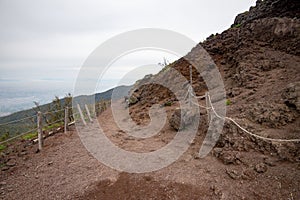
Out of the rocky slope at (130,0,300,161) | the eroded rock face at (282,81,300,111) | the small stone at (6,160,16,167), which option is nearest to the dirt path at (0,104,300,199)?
the small stone at (6,160,16,167)

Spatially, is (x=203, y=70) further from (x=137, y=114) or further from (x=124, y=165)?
(x=124, y=165)

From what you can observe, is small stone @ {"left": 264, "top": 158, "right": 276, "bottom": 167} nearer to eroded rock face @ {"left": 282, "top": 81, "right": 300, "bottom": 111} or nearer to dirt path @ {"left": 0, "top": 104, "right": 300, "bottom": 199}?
dirt path @ {"left": 0, "top": 104, "right": 300, "bottom": 199}

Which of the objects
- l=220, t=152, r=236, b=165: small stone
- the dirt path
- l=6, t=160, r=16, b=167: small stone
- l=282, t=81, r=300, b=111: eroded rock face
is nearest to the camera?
the dirt path

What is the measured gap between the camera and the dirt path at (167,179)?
11.7 feet

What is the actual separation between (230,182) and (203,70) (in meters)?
7.99

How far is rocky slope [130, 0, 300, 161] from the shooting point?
463 cm

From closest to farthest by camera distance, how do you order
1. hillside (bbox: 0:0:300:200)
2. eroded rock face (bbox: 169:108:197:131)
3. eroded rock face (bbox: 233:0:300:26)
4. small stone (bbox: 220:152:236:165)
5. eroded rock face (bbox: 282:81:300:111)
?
hillside (bbox: 0:0:300:200) < small stone (bbox: 220:152:236:165) < eroded rock face (bbox: 282:81:300:111) < eroded rock face (bbox: 169:108:197:131) < eroded rock face (bbox: 233:0:300:26)

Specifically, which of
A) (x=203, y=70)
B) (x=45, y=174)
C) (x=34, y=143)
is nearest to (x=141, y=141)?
(x=45, y=174)

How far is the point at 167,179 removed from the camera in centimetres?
420

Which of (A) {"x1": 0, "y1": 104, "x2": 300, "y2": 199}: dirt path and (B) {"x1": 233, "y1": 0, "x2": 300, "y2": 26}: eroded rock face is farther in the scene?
(B) {"x1": 233, "y1": 0, "x2": 300, "y2": 26}: eroded rock face

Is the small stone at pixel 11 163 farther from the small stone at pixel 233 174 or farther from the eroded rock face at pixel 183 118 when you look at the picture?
the small stone at pixel 233 174

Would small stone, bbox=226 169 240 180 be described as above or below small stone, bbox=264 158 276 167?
below

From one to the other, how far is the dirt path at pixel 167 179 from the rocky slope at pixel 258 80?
484 mm

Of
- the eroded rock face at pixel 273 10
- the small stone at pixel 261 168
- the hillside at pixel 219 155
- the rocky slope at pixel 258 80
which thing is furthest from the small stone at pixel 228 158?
the eroded rock face at pixel 273 10
